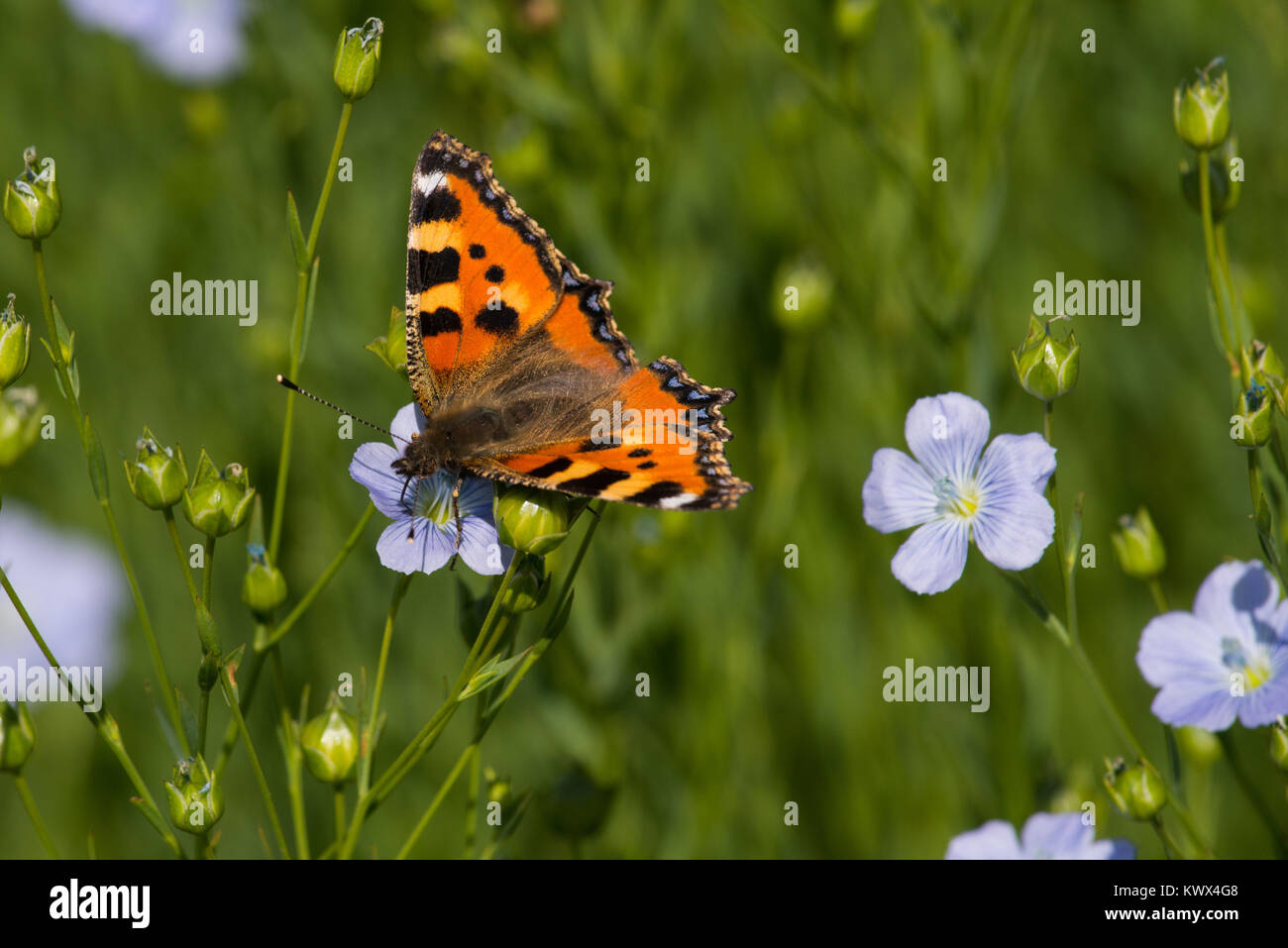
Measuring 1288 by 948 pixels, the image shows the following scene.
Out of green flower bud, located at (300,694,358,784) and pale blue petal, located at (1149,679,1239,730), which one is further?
green flower bud, located at (300,694,358,784)

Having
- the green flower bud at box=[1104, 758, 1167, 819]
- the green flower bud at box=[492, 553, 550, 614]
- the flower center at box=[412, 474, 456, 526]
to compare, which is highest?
the flower center at box=[412, 474, 456, 526]

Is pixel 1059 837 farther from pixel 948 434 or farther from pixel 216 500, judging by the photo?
pixel 216 500

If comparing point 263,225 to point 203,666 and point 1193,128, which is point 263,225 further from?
point 1193,128

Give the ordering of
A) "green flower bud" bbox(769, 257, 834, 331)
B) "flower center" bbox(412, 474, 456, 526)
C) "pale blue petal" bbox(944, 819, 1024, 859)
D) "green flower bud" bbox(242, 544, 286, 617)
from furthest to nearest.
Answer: "green flower bud" bbox(769, 257, 834, 331)
"flower center" bbox(412, 474, 456, 526)
"green flower bud" bbox(242, 544, 286, 617)
"pale blue petal" bbox(944, 819, 1024, 859)

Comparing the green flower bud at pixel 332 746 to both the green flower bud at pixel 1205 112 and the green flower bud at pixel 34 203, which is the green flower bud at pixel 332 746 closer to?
the green flower bud at pixel 34 203

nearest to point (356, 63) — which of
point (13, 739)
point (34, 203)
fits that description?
point (34, 203)

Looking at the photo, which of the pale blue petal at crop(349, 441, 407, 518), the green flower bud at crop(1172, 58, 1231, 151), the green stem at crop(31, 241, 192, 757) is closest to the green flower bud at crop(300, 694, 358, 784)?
the green stem at crop(31, 241, 192, 757)

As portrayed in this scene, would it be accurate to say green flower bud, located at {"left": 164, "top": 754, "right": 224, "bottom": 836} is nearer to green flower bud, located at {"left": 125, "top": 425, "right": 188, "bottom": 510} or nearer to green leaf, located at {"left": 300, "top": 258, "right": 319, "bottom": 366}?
green flower bud, located at {"left": 125, "top": 425, "right": 188, "bottom": 510}

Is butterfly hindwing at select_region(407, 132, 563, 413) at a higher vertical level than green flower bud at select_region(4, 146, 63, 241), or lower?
higher
